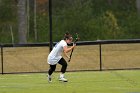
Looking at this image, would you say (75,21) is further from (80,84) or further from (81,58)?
(80,84)

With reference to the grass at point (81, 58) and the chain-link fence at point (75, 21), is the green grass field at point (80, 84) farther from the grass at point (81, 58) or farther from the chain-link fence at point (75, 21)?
the chain-link fence at point (75, 21)

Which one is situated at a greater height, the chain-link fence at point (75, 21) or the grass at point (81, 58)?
the chain-link fence at point (75, 21)

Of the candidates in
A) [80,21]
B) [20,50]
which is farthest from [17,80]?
[80,21]

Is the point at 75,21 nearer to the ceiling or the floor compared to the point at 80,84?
nearer to the ceiling

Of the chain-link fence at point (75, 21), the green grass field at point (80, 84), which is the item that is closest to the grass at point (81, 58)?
the chain-link fence at point (75, 21)

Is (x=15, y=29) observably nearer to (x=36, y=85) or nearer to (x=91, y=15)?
(x=91, y=15)

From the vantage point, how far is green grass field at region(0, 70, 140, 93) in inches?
706

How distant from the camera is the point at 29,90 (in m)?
18.1

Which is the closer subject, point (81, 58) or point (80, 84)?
point (80, 84)

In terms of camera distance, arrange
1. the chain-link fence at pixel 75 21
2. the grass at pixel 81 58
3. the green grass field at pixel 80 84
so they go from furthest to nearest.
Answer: the chain-link fence at pixel 75 21
the grass at pixel 81 58
the green grass field at pixel 80 84

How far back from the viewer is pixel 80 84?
19.7 m

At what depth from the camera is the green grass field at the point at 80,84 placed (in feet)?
58.8

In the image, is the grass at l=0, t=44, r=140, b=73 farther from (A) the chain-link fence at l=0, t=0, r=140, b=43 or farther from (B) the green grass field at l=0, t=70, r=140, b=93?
(B) the green grass field at l=0, t=70, r=140, b=93

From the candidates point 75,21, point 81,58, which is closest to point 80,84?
point 81,58
